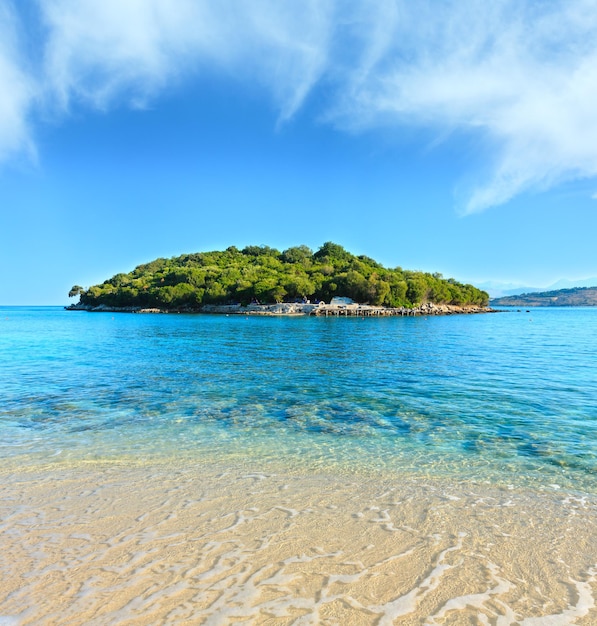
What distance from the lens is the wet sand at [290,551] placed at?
344 cm

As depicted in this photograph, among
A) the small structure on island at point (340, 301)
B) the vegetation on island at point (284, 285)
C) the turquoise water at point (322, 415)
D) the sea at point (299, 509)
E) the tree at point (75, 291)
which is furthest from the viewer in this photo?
the tree at point (75, 291)

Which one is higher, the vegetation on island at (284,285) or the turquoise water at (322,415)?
the vegetation on island at (284,285)

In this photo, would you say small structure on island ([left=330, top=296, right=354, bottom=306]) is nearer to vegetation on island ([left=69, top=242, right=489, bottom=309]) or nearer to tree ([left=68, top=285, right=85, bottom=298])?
vegetation on island ([left=69, top=242, right=489, bottom=309])

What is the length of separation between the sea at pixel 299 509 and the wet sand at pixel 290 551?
22mm

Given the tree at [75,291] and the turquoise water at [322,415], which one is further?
the tree at [75,291]

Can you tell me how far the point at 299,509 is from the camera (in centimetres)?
539

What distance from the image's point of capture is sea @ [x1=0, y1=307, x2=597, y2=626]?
3.55 metres

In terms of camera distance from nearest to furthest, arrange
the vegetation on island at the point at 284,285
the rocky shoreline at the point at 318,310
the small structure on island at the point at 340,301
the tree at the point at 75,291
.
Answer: the rocky shoreline at the point at 318,310 → the small structure on island at the point at 340,301 → the vegetation on island at the point at 284,285 → the tree at the point at 75,291

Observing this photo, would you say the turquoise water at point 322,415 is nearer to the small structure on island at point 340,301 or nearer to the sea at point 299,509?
the sea at point 299,509

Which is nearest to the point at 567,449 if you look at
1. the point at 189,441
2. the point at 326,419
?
the point at 326,419

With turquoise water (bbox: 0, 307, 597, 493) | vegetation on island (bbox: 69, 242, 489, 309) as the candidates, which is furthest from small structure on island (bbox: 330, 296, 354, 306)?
turquoise water (bbox: 0, 307, 597, 493)

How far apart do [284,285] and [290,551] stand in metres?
104

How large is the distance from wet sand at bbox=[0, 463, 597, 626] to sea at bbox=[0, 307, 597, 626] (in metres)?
0.02

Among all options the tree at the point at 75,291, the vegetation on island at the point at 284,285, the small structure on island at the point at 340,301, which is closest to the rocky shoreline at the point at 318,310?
the vegetation on island at the point at 284,285
